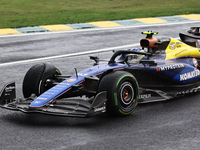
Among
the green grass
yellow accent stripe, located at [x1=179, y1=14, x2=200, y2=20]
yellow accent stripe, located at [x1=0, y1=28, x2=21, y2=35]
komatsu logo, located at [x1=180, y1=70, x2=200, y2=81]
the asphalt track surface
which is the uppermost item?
the green grass

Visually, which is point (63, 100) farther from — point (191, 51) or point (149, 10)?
point (149, 10)

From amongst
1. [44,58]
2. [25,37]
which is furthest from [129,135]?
[25,37]

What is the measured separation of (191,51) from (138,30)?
913 cm

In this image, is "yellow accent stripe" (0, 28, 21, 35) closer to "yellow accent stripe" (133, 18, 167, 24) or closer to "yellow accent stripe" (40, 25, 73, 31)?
"yellow accent stripe" (40, 25, 73, 31)

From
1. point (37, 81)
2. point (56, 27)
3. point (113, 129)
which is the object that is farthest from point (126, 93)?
point (56, 27)

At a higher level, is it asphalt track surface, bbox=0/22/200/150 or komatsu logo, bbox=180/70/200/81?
komatsu logo, bbox=180/70/200/81

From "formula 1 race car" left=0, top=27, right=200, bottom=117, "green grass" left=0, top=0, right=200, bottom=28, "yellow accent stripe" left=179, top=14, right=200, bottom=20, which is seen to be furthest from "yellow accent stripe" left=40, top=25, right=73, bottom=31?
"formula 1 race car" left=0, top=27, right=200, bottom=117

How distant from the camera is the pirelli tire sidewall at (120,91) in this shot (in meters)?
7.61

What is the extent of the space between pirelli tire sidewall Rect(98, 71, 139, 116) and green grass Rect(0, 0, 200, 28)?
11.9 metres

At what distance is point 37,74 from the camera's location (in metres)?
8.58

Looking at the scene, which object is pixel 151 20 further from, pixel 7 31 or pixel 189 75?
pixel 189 75

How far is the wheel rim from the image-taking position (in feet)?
25.6

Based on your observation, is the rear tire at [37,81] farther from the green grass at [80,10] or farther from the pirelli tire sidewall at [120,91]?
the green grass at [80,10]

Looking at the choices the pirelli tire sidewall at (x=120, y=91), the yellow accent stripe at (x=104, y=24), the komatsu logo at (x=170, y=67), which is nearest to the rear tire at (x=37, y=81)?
the pirelli tire sidewall at (x=120, y=91)
